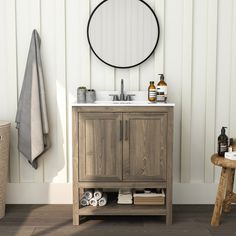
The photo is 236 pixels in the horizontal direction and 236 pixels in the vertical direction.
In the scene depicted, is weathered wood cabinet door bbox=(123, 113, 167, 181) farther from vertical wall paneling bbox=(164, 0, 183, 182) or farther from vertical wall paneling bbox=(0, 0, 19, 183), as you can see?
vertical wall paneling bbox=(0, 0, 19, 183)

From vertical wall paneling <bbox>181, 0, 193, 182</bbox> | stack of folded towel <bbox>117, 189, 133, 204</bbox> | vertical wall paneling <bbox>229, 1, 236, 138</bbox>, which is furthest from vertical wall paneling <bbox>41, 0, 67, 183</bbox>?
vertical wall paneling <bbox>229, 1, 236, 138</bbox>

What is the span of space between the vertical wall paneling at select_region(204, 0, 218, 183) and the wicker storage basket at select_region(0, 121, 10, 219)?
1739mm

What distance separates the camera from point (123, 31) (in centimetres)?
377

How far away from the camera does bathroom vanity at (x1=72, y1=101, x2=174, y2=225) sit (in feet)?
11.1

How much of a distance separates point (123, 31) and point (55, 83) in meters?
0.75

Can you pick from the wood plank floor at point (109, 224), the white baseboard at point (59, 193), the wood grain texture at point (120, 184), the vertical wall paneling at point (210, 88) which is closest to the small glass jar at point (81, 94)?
the wood grain texture at point (120, 184)

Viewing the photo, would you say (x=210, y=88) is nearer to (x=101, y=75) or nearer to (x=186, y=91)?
(x=186, y=91)

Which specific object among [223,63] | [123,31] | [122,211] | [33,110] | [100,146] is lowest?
[122,211]

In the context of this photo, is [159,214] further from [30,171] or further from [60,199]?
[30,171]

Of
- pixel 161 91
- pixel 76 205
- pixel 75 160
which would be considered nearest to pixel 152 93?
pixel 161 91

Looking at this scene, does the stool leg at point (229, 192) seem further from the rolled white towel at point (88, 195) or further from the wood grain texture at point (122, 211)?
the rolled white towel at point (88, 195)

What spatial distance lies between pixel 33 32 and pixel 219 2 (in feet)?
5.36

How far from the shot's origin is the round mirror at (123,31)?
3.75 m

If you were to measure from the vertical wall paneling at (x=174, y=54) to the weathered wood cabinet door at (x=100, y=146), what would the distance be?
2.33ft
